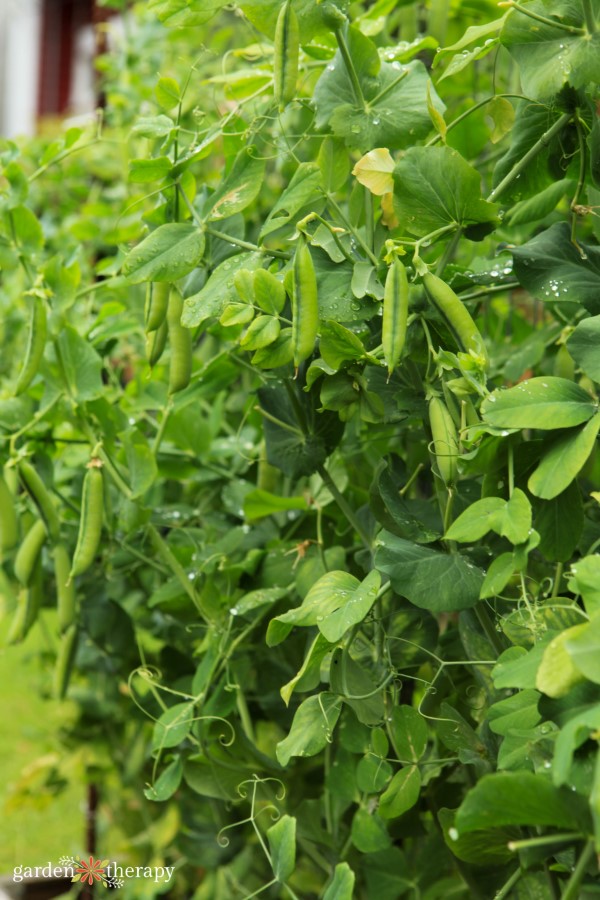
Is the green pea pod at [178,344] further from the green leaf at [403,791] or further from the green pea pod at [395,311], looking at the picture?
the green leaf at [403,791]

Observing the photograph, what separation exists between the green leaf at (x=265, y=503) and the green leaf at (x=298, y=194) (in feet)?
0.92

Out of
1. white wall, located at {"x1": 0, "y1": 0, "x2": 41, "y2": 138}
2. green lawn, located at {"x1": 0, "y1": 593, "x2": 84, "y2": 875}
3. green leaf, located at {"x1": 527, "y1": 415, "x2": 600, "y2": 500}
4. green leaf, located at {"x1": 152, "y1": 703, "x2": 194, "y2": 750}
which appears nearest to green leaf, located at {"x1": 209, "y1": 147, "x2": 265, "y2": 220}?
green leaf, located at {"x1": 527, "y1": 415, "x2": 600, "y2": 500}

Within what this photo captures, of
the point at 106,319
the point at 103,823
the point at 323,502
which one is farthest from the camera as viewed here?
the point at 103,823

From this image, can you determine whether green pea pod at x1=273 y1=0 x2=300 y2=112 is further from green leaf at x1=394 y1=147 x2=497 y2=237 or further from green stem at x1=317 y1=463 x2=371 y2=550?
green stem at x1=317 y1=463 x2=371 y2=550

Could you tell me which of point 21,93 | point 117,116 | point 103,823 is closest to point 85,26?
point 21,93

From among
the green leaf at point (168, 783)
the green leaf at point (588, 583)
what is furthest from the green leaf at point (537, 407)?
the green leaf at point (168, 783)

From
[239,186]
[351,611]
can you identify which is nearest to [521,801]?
[351,611]

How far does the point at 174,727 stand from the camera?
0.88 metres

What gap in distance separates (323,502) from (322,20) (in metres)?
0.44

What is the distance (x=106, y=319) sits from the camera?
1097 millimetres

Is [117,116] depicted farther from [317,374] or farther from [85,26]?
[85,26]

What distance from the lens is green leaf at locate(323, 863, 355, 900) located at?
2.06 feet

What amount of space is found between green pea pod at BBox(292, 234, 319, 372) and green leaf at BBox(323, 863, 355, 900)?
0.34 metres

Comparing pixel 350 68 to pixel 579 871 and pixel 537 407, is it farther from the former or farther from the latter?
pixel 579 871
